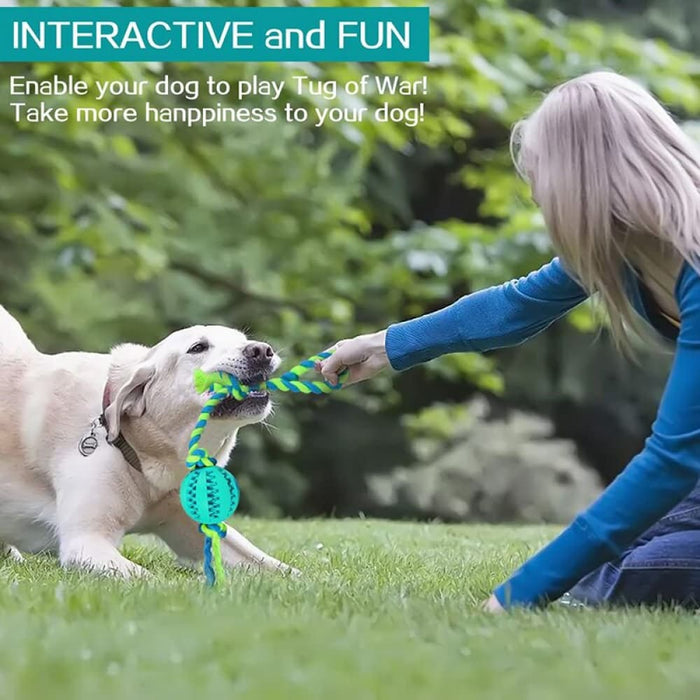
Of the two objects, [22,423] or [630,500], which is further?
[22,423]

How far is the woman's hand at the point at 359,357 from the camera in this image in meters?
3.43

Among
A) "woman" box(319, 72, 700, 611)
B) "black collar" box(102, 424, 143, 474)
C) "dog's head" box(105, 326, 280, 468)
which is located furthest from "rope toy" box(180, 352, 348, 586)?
"woman" box(319, 72, 700, 611)

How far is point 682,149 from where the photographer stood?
9.31 ft

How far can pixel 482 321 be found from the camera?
341 cm

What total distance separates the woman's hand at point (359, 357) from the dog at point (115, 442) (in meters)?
0.34

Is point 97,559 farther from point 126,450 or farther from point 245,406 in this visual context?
point 245,406

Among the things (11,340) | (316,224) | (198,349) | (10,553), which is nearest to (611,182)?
(198,349)

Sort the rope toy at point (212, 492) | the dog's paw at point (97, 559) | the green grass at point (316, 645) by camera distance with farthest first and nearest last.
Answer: the dog's paw at point (97, 559), the rope toy at point (212, 492), the green grass at point (316, 645)

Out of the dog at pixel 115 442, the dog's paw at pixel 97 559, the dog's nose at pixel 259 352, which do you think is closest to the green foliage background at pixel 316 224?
the dog at pixel 115 442

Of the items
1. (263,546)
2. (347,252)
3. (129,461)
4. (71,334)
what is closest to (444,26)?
(347,252)

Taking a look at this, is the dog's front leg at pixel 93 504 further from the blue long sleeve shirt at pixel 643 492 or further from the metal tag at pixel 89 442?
the blue long sleeve shirt at pixel 643 492

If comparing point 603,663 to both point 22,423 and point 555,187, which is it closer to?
point 555,187

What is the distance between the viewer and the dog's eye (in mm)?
3953

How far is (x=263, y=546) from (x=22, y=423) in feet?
3.61
